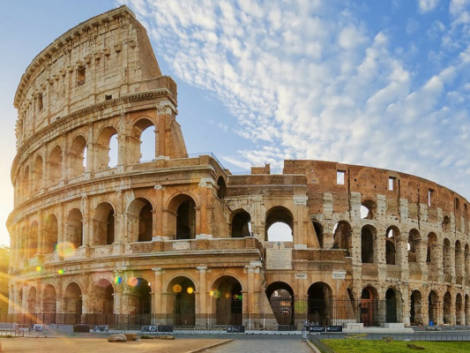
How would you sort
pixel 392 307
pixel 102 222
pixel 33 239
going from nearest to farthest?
pixel 102 222 < pixel 33 239 < pixel 392 307

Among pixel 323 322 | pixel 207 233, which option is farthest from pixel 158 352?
pixel 323 322

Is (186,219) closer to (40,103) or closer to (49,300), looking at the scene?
(49,300)

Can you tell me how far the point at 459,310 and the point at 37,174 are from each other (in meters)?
33.5

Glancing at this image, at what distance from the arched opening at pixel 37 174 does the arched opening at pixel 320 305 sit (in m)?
19.5

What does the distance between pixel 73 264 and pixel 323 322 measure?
1501cm

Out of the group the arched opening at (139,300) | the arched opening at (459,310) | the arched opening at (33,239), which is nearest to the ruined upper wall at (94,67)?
the arched opening at (33,239)

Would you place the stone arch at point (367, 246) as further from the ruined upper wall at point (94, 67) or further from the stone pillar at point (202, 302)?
the ruined upper wall at point (94, 67)

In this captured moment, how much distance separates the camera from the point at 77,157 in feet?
108

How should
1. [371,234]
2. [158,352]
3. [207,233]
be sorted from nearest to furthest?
[158,352], [207,233], [371,234]

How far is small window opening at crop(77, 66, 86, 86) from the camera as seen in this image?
33.9 m

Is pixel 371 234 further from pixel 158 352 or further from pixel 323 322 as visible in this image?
pixel 158 352

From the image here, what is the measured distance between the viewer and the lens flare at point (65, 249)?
3070 centimetres

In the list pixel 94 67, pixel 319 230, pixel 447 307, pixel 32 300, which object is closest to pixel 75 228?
pixel 32 300

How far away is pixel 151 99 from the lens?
2950 centimetres
